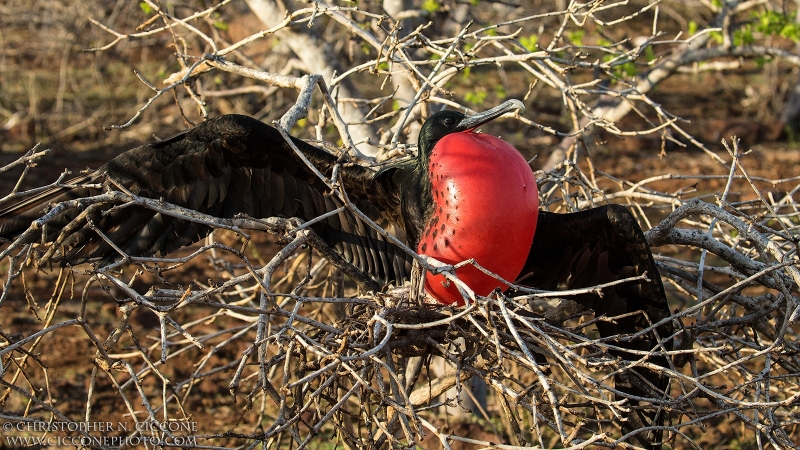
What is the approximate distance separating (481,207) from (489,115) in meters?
0.34

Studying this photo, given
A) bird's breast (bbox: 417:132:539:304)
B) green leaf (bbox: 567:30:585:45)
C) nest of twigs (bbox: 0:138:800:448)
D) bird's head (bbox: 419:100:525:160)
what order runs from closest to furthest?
nest of twigs (bbox: 0:138:800:448) < bird's breast (bbox: 417:132:539:304) < bird's head (bbox: 419:100:525:160) < green leaf (bbox: 567:30:585:45)

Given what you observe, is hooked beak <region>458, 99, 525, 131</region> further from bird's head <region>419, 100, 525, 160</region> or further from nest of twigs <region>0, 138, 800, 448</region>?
nest of twigs <region>0, 138, 800, 448</region>

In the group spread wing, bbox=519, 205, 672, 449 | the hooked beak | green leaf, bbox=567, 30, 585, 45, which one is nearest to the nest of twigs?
spread wing, bbox=519, 205, 672, 449

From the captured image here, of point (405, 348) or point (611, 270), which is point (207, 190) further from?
point (611, 270)

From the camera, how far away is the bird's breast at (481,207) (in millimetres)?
2213

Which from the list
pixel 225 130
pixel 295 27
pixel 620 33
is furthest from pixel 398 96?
pixel 620 33

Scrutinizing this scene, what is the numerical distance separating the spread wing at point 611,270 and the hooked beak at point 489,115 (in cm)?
35

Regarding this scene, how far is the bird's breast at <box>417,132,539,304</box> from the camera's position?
87.1 inches

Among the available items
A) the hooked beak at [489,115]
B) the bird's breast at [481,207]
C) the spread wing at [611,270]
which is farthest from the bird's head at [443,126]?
the spread wing at [611,270]

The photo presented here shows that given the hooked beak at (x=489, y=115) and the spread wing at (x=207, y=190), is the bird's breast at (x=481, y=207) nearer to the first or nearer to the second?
the hooked beak at (x=489, y=115)

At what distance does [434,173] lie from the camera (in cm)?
235

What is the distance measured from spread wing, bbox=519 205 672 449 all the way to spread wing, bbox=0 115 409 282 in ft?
1.66

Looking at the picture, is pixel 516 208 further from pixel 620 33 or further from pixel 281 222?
pixel 620 33

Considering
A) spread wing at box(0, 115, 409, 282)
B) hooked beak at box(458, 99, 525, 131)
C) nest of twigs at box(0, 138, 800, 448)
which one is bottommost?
nest of twigs at box(0, 138, 800, 448)
